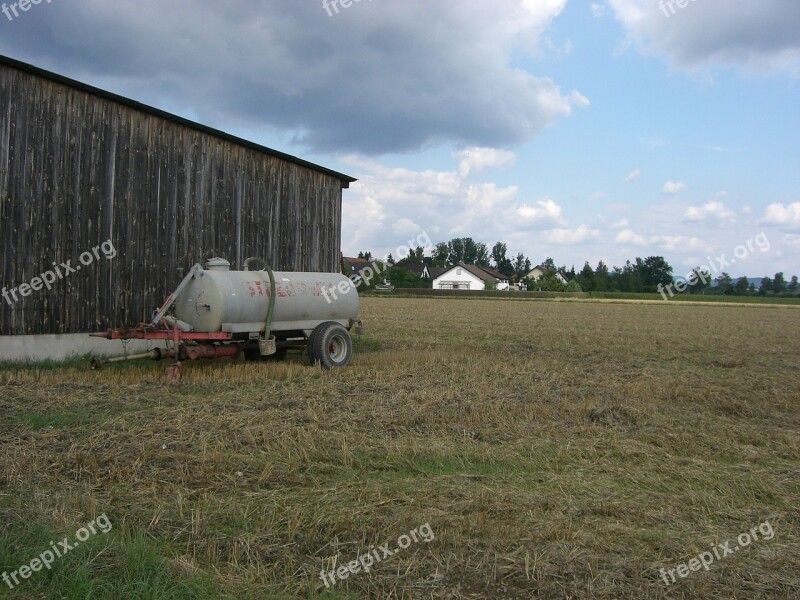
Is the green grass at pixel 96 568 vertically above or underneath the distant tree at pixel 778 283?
underneath

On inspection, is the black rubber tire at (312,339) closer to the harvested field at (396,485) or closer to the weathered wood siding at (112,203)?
the harvested field at (396,485)

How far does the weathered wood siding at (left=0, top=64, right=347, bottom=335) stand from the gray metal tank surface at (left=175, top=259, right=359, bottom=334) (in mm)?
1815

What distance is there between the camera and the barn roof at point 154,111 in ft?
36.6

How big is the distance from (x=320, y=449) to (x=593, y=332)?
20.0 metres

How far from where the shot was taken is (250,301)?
38.1ft

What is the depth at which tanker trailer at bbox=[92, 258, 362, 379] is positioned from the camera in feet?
35.1

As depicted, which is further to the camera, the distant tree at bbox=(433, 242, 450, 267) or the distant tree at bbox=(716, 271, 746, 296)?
the distant tree at bbox=(433, 242, 450, 267)

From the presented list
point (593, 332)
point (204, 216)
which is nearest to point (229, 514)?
point (204, 216)

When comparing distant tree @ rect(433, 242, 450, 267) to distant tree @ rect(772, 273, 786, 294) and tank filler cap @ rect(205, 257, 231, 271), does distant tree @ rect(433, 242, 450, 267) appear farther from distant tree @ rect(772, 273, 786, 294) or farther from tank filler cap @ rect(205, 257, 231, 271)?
tank filler cap @ rect(205, 257, 231, 271)

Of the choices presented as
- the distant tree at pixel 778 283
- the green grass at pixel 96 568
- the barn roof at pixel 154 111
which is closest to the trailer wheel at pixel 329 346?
the barn roof at pixel 154 111

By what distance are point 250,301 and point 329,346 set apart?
1877 mm

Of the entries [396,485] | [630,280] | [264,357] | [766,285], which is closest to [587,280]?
[630,280]

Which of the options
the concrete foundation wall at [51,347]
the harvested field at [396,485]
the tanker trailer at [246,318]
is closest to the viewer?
the harvested field at [396,485]

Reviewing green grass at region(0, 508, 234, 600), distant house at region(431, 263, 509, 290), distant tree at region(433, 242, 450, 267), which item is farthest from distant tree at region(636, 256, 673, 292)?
green grass at region(0, 508, 234, 600)
